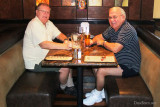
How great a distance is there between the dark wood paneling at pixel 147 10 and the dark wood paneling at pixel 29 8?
1890 mm

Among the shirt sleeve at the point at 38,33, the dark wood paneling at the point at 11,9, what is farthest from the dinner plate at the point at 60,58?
the dark wood paneling at the point at 11,9

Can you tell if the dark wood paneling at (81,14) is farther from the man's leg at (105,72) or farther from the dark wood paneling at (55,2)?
the man's leg at (105,72)

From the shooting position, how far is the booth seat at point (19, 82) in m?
2.53

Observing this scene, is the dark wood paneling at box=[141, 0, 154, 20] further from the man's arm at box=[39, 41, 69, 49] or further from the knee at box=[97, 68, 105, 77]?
the man's arm at box=[39, 41, 69, 49]

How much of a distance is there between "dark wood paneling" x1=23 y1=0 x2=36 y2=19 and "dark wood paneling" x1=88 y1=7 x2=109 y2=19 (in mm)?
982

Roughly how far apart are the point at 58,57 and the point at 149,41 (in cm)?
117

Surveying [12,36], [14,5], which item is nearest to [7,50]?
[12,36]

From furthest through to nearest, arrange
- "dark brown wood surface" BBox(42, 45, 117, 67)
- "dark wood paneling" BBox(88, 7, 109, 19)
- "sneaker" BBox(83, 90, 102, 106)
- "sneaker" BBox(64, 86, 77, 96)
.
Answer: "dark wood paneling" BBox(88, 7, 109, 19), "sneaker" BBox(64, 86, 77, 96), "sneaker" BBox(83, 90, 102, 106), "dark brown wood surface" BBox(42, 45, 117, 67)

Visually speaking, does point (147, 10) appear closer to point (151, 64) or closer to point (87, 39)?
point (87, 39)

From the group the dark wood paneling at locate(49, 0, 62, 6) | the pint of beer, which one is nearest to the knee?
the pint of beer

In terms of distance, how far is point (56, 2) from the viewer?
4.14 meters

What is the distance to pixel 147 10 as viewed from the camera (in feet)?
13.4

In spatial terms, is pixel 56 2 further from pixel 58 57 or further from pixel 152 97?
pixel 152 97

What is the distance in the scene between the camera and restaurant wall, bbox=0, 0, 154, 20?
4.08 meters
